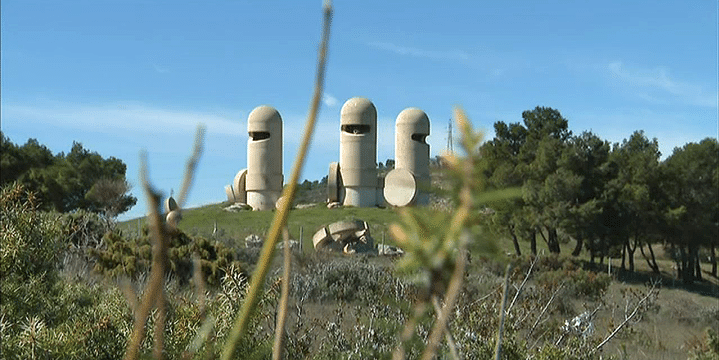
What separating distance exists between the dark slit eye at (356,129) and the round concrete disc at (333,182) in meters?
1.52

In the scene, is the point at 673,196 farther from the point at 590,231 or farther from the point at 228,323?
the point at 228,323

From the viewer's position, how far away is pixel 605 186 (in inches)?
917

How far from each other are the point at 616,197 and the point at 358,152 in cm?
1152

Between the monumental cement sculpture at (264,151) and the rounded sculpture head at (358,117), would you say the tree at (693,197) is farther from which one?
the monumental cement sculpture at (264,151)

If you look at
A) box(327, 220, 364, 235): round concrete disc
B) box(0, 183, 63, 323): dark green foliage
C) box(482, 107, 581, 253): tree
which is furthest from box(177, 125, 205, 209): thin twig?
box(482, 107, 581, 253): tree

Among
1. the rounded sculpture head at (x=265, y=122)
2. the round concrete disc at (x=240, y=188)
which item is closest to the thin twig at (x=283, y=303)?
the rounded sculpture head at (x=265, y=122)

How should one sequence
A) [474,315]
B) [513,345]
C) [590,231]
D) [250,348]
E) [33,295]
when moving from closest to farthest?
1. [250,348]
2. [513,345]
3. [33,295]
4. [474,315]
5. [590,231]

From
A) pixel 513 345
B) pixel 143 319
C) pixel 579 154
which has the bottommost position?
pixel 513 345

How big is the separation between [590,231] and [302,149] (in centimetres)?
2390

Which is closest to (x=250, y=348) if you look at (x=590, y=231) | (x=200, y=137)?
(x=200, y=137)

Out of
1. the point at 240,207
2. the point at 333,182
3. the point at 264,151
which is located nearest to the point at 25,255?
the point at 333,182

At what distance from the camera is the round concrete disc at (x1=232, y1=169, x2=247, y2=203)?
35.2 meters

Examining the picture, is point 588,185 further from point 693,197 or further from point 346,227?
point 346,227

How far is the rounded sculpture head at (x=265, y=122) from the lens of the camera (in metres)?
33.2
